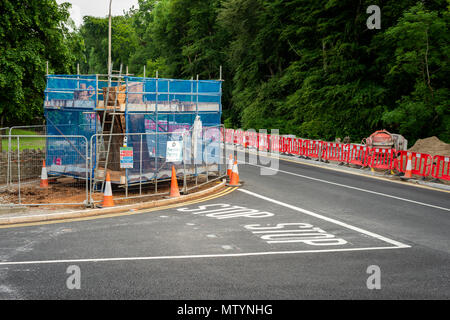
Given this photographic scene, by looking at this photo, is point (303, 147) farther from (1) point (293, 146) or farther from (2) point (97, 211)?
(2) point (97, 211)

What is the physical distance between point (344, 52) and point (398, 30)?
890cm

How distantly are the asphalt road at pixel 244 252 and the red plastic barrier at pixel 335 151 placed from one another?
28.6 feet

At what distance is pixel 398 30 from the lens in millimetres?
25109

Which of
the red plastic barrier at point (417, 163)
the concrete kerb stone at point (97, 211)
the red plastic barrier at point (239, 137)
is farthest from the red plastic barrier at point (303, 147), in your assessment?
the concrete kerb stone at point (97, 211)

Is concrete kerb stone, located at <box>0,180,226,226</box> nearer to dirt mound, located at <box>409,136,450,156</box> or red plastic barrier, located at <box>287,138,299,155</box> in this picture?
dirt mound, located at <box>409,136,450,156</box>

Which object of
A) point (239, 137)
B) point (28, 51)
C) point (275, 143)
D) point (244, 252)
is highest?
point (28, 51)

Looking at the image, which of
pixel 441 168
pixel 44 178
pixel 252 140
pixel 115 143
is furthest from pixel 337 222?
pixel 252 140

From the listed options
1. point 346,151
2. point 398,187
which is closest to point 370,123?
point 346,151

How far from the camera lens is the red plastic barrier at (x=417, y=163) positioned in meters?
17.7

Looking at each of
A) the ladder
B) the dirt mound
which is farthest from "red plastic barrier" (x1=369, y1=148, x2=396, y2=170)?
the ladder

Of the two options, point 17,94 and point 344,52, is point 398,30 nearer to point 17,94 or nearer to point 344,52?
point 344,52

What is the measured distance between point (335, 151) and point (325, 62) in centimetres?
1547

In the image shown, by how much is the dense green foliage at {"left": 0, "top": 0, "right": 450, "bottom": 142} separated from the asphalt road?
1515cm

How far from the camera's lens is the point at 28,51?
2333 centimetres
